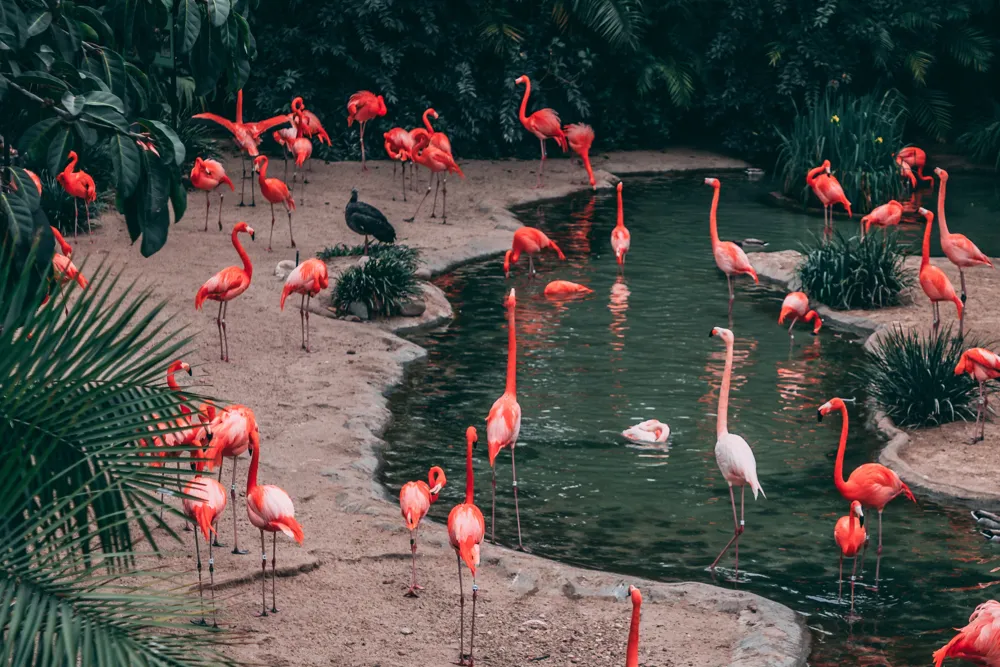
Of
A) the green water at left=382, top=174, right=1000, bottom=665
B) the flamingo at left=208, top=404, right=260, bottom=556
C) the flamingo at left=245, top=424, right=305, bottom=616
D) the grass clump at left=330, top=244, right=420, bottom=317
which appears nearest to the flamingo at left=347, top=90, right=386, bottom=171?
the green water at left=382, top=174, right=1000, bottom=665

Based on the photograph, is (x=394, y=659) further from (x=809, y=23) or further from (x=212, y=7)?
(x=809, y=23)

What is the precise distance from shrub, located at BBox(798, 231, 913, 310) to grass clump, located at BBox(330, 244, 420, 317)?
3.79m

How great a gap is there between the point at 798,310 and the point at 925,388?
2.45 m

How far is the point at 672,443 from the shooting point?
8117 millimetres

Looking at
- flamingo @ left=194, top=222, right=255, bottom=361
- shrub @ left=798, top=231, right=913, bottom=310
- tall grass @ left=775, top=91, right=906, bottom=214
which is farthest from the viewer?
tall grass @ left=775, top=91, right=906, bottom=214

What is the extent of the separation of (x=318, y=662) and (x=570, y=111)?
47.8 feet

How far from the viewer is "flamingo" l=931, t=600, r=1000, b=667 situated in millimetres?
4730

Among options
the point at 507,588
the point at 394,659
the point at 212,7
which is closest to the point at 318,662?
the point at 394,659

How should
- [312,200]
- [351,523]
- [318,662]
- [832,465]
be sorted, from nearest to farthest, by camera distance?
[318,662] < [351,523] < [832,465] < [312,200]

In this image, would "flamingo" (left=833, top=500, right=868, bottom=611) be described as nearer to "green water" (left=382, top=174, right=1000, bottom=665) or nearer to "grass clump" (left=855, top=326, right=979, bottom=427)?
"green water" (left=382, top=174, right=1000, bottom=665)

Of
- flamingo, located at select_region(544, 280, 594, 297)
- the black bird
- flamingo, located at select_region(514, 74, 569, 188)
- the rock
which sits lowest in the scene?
the rock

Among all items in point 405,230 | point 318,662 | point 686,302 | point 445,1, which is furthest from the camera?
point 445,1

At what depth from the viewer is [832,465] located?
7.78 meters

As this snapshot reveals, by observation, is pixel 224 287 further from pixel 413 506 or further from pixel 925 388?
pixel 925 388
